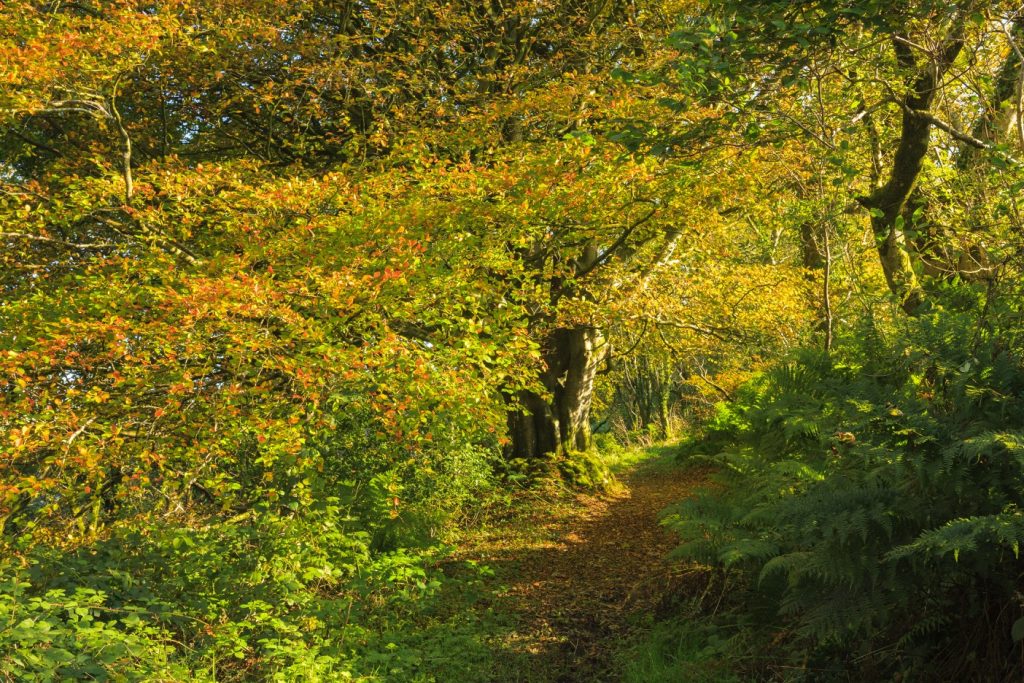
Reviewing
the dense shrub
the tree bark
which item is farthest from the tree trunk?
the dense shrub

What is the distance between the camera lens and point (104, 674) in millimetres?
4129

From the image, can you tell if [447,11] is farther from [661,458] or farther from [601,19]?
[661,458]

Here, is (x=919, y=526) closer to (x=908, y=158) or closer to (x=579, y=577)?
(x=579, y=577)

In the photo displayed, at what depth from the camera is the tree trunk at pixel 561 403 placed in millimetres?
13570

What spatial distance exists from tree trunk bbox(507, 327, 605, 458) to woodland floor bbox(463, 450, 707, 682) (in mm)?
1348

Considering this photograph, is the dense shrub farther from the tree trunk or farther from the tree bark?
the tree trunk

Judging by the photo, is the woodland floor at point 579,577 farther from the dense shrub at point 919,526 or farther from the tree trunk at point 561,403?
the dense shrub at point 919,526

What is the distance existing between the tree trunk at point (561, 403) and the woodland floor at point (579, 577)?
4.42ft

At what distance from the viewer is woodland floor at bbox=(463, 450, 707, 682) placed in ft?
21.1

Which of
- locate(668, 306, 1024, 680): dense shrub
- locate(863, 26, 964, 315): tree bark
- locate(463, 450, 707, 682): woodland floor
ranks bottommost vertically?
locate(463, 450, 707, 682): woodland floor

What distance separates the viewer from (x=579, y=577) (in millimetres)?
8555

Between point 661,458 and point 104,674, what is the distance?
49.9 feet

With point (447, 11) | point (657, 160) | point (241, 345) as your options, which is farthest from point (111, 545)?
point (447, 11)

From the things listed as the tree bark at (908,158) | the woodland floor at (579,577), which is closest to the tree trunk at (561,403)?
the woodland floor at (579,577)
